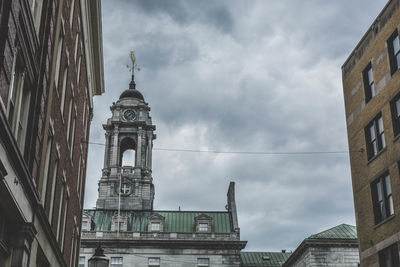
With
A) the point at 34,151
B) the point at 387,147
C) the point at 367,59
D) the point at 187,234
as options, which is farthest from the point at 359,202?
the point at 187,234

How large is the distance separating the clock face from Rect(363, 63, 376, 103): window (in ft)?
168

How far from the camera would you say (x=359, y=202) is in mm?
30062

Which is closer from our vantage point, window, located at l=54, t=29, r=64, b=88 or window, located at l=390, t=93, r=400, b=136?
window, located at l=54, t=29, r=64, b=88

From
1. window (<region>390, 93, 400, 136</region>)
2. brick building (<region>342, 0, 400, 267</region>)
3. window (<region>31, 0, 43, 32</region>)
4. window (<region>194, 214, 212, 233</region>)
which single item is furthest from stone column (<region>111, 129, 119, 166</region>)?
window (<region>31, 0, 43, 32</region>)

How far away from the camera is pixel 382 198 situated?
27.3 metres

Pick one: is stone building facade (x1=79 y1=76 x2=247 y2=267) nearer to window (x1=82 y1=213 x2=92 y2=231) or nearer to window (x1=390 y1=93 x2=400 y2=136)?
window (x1=82 y1=213 x2=92 y2=231)

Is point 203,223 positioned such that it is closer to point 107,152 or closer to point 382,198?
point 107,152

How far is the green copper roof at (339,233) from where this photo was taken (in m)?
59.8

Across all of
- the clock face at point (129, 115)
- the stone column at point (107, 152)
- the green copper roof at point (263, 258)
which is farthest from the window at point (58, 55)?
the clock face at point (129, 115)

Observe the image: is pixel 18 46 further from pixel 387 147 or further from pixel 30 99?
pixel 387 147

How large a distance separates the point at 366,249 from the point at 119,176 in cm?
4949

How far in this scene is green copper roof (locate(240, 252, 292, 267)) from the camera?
74.6m

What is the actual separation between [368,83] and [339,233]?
34.1m

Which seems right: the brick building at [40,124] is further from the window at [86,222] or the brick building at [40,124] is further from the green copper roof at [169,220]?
the green copper roof at [169,220]
